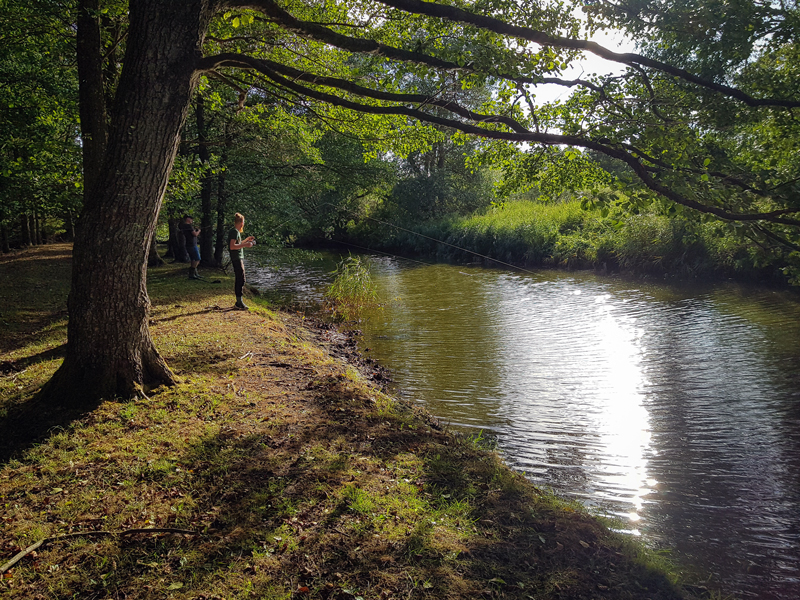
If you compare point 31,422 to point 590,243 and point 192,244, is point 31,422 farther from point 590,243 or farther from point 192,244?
point 590,243

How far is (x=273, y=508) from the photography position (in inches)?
133

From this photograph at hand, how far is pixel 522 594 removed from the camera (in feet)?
9.35

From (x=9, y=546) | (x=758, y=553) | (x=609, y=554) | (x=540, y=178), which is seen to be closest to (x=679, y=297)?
(x=540, y=178)

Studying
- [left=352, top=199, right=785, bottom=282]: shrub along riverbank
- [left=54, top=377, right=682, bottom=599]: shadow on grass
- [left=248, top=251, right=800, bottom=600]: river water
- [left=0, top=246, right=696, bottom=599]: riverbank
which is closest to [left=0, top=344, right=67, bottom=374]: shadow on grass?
[left=0, top=246, right=696, bottom=599]: riverbank

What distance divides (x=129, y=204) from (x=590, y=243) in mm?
16946

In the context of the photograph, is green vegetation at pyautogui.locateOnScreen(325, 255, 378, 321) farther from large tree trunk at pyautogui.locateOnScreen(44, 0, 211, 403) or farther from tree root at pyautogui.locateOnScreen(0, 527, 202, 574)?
tree root at pyautogui.locateOnScreen(0, 527, 202, 574)

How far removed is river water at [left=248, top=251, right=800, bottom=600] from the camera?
4.12m

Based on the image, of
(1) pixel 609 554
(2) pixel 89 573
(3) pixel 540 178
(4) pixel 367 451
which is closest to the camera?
(2) pixel 89 573

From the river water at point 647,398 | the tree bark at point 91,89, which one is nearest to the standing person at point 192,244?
the river water at point 647,398

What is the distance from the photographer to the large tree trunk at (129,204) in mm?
4242

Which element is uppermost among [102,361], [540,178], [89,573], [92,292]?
[540,178]

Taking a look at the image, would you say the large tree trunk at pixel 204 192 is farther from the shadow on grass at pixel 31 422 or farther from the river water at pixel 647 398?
the shadow on grass at pixel 31 422

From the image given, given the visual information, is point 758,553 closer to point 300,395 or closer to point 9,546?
point 300,395

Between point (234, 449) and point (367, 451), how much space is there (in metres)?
1.12
